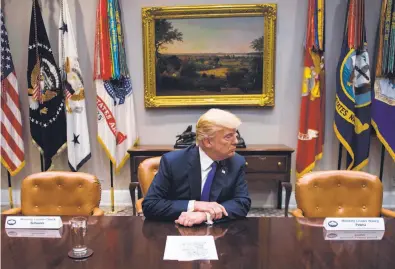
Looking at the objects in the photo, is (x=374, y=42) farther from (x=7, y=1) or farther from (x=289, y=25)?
(x=7, y=1)

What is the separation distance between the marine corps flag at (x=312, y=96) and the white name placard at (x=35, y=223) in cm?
277

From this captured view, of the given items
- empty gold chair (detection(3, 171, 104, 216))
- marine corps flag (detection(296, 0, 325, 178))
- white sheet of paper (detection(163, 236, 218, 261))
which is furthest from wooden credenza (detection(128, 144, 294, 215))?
white sheet of paper (detection(163, 236, 218, 261))

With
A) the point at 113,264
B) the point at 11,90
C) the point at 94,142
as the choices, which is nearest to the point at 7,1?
the point at 11,90

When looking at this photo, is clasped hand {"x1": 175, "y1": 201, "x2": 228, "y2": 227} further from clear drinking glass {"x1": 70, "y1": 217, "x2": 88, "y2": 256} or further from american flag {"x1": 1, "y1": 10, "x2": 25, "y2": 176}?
american flag {"x1": 1, "y1": 10, "x2": 25, "y2": 176}

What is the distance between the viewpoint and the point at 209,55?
3.62 m

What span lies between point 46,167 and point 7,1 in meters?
1.95

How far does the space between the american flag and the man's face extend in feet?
9.29

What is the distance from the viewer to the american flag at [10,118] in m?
3.41

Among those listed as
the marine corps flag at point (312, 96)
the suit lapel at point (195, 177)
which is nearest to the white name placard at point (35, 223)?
the suit lapel at point (195, 177)

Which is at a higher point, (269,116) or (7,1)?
(7,1)

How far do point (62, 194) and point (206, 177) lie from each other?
91cm

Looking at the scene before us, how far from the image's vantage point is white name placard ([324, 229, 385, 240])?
128cm

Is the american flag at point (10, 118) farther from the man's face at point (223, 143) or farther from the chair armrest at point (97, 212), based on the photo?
the man's face at point (223, 143)

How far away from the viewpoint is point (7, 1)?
3615mm
